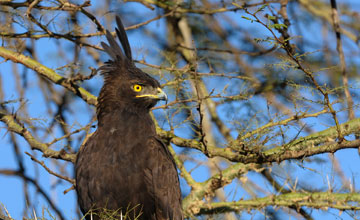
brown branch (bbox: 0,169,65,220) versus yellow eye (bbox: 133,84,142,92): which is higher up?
yellow eye (bbox: 133,84,142,92)

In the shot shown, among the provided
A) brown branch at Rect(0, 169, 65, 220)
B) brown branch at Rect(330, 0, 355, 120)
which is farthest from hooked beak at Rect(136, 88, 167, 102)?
brown branch at Rect(330, 0, 355, 120)

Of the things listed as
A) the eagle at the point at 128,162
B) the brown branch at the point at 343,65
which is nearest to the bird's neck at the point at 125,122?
the eagle at the point at 128,162

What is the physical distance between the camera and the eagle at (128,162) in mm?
5242

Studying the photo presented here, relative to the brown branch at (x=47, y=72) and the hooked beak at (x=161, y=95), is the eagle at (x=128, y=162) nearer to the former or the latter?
the hooked beak at (x=161, y=95)

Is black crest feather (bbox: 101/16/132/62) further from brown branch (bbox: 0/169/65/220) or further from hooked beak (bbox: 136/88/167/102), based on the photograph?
brown branch (bbox: 0/169/65/220)

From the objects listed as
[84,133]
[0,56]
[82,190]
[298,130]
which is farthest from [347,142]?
[0,56]

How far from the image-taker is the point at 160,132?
6.29m

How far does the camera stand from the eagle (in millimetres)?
5242

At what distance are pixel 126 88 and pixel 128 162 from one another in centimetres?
106

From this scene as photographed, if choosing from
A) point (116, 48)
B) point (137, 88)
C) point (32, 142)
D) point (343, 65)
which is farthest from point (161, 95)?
point (343, 65)

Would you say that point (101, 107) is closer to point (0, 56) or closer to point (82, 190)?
point (82, 190)

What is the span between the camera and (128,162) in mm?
5262

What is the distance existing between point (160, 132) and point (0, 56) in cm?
218

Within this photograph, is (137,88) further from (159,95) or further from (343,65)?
(343,65)
